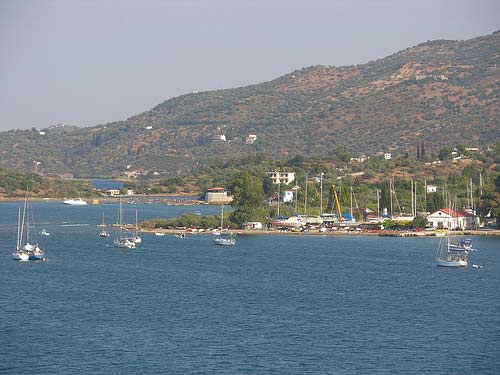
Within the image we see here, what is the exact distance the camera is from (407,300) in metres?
45.7

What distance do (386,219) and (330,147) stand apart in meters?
107

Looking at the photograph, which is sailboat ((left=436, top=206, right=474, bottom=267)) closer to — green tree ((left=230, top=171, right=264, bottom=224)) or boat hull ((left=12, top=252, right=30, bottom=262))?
green tree ((left=230, top=171, right=264, bottom=224))

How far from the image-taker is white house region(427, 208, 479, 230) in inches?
3194

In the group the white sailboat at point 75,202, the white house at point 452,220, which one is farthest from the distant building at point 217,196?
the white house at point 452,220

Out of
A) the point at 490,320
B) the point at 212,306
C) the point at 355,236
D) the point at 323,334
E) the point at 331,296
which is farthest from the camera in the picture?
the point at 355,236

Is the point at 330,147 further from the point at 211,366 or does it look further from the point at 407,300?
the point at 211,366

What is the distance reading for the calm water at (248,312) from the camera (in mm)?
33312

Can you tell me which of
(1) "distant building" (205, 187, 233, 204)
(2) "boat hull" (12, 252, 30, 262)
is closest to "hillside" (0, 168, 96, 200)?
(1) "distant building" (205, 187, 233, 204)

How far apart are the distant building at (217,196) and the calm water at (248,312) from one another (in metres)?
54.6

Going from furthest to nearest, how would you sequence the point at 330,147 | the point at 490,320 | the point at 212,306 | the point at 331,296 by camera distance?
the point at 330,147 < the point at 331,296 < the point at 212,306 < the point at 490,320

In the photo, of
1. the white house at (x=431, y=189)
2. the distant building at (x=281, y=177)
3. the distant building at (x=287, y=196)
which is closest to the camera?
the white house at (x=431, y=189)

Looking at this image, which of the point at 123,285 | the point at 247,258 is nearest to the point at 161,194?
the point at 247,258

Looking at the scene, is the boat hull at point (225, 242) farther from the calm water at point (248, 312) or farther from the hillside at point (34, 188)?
the hillside at point (34, 188)

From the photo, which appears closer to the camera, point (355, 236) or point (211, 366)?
point (211, 366)
